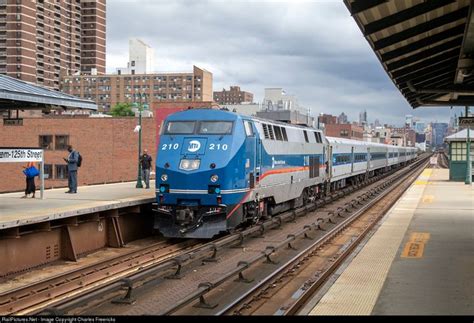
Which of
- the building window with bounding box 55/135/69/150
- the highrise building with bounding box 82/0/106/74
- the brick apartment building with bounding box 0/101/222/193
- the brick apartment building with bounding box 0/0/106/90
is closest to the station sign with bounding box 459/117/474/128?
the brick apartment building with bounding box 0/101/222/193

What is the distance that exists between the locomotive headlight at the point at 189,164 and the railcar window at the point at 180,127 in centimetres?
98

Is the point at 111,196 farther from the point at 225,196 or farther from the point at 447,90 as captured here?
the point at 447,90

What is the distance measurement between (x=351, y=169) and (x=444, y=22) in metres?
25.2

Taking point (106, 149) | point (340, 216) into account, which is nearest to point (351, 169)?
point (340, 216)

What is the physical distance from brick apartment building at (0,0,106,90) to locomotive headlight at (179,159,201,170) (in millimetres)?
116073

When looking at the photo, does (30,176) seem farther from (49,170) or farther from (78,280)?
(49,170)

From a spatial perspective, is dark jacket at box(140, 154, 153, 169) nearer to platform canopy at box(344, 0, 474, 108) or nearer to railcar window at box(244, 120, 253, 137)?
railcar window at box(244, 120, 253, 137)

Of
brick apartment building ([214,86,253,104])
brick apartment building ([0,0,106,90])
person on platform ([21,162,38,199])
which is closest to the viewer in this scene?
person on platform ([21,162,38,199])

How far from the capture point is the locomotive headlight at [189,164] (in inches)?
567

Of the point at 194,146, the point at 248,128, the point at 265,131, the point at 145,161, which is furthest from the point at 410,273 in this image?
the point at 145,161

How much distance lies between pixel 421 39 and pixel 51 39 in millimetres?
136873

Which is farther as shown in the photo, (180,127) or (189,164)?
(180,127)

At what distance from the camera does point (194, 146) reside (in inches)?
579

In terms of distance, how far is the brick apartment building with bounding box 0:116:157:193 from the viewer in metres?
54.8
